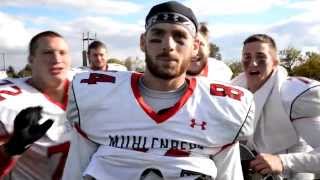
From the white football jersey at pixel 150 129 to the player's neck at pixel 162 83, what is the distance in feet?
0.17

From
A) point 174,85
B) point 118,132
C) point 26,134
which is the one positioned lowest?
point 26,134

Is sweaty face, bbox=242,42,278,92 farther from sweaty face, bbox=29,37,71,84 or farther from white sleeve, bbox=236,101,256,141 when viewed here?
white sleeve, bbox=236,101,256,141

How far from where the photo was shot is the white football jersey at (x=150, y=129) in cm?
245

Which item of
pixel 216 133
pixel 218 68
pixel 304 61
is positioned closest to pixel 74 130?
pixel 216 133

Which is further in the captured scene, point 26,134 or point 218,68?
point 218,68

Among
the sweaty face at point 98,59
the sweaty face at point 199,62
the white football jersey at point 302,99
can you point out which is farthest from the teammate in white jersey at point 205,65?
the sweaty face at point 98,59

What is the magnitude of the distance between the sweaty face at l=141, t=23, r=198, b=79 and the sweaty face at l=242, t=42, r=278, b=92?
161cm

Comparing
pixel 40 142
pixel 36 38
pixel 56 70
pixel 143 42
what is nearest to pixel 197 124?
pixel 143 42

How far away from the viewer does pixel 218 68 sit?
5.73 metres

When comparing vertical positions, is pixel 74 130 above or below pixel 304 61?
above

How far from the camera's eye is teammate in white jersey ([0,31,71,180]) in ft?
10.9

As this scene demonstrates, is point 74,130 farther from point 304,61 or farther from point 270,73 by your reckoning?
point 304,61

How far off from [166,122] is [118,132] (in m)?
0.21

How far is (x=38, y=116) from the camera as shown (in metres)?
3.36
